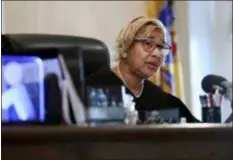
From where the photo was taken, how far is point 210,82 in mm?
1170

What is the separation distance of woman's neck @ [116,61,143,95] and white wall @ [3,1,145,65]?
1.82 feet

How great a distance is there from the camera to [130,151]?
0.83 metres

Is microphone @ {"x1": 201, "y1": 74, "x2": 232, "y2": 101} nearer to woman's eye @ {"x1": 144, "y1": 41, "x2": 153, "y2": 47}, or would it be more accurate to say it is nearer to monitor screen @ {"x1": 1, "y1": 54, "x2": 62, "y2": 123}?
woman's eye @ {"x1": 144, "y1": 41, "x2": 153, "y2": 47}

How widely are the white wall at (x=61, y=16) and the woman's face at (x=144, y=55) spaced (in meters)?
0.54

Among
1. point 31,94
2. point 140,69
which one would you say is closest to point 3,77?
point 31,94

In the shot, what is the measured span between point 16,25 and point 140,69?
96 centimetres

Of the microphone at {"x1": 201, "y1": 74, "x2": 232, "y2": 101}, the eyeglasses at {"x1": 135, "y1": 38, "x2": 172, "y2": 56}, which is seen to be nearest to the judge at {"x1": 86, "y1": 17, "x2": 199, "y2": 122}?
the eyeglasses at {"x1": 135, "y1": 38, "x2": 172, "y2": 56}

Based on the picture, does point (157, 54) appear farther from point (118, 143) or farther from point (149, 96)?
point (118, 143)

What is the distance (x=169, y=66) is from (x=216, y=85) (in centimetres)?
13

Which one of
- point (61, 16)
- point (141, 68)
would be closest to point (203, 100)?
point (141, 68)

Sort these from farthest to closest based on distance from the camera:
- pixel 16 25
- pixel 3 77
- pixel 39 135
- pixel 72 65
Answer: pixel 16 25 < pixel 72 65 < pixel 3 77 < pixel 39 135

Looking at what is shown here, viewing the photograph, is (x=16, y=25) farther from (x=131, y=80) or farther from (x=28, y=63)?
(x=131, y=80)

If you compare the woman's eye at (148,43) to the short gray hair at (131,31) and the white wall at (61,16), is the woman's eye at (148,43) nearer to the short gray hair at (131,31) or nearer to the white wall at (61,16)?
the short gray hair at (131,31)

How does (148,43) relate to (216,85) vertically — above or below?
above
